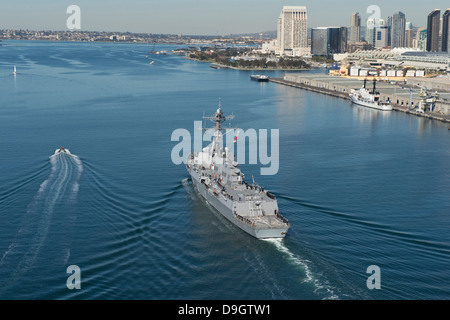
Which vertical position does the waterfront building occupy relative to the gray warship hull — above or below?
above

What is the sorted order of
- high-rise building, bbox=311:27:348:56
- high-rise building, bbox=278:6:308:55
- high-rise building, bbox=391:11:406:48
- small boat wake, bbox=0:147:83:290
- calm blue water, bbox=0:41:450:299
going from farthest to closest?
1. high-rise building, bbox=391:11:406:48
2. high-rise building, bbox=278:6:308:55
3. high-rise building, bbox=311:27:348:56
4. small boat wake, bbox=0:147:83:290
5. calm blue water, bbox=0:41:450:299

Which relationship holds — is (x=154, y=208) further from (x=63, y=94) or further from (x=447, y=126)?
(x=63, y=94)

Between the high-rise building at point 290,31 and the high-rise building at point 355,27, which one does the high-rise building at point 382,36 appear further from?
the high-rise building at point 290,31

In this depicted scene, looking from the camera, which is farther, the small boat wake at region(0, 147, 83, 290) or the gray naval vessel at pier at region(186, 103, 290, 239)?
the gray naval vessel at pier at region(186, 103, 290, 239)

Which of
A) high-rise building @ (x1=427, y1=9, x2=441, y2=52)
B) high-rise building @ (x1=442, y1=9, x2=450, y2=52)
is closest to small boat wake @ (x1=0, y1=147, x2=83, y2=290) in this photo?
high-rise building @ (x1=442, y1=9, x2=450, y2=52)

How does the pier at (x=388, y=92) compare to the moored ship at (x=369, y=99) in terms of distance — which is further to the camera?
the moored ship at (x=369, y=99)

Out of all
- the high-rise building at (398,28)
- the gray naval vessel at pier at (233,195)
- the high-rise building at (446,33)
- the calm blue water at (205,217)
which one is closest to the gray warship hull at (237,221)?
the gray naval vessel at pier at (233,195)

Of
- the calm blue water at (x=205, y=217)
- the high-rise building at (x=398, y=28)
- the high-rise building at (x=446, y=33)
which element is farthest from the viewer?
the high-rise building at (x=398, y=28)

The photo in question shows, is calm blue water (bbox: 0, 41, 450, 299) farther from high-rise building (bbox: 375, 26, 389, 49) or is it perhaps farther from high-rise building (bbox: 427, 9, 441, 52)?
high-rise building (bbox: 375, 26, 389, 49)
